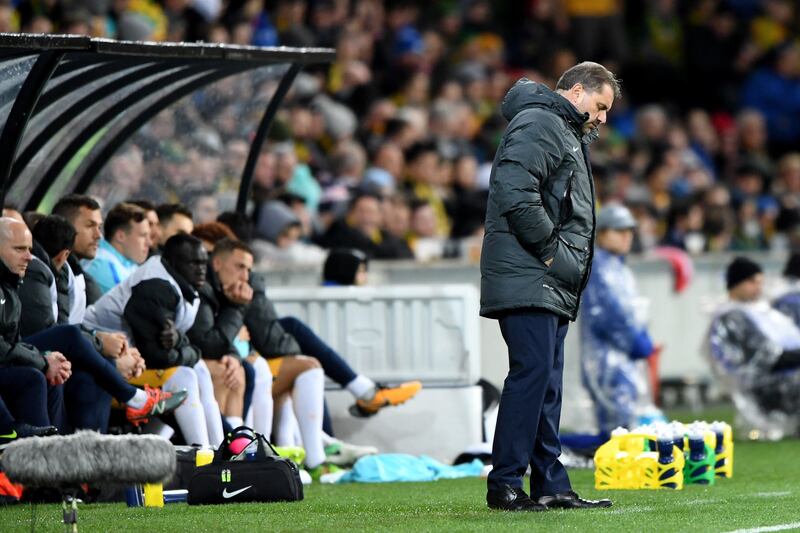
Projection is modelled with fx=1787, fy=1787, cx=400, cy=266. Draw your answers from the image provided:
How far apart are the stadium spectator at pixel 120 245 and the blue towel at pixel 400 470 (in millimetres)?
1912

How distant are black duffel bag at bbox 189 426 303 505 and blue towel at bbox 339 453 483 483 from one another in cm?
182

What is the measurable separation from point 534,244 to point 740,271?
6.93 meters

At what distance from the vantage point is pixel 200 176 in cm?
1284

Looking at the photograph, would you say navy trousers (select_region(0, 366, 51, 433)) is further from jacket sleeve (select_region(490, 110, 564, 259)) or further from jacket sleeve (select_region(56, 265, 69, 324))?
jacket sleeve (select_region(490, 110, 564, 259))

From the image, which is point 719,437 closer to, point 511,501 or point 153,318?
point 511,501

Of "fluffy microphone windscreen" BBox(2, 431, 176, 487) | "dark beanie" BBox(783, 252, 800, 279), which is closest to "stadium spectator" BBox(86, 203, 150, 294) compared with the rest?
"fluffy microphone windscreen" BBox(2, 431, 176, 487)

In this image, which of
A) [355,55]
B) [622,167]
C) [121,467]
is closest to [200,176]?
[121,467]

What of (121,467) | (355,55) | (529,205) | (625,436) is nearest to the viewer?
(121,467)

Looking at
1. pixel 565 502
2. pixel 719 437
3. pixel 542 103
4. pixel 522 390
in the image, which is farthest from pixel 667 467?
pixel 542 103

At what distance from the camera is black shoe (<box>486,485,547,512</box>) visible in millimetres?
8328

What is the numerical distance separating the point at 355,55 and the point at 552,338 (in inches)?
484

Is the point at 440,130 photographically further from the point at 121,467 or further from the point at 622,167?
the point at 121,467

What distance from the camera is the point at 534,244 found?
320 inches

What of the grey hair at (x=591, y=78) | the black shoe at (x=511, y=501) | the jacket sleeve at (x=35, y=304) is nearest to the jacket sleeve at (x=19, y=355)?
the jacket sleeve at (x=35, y=304)
